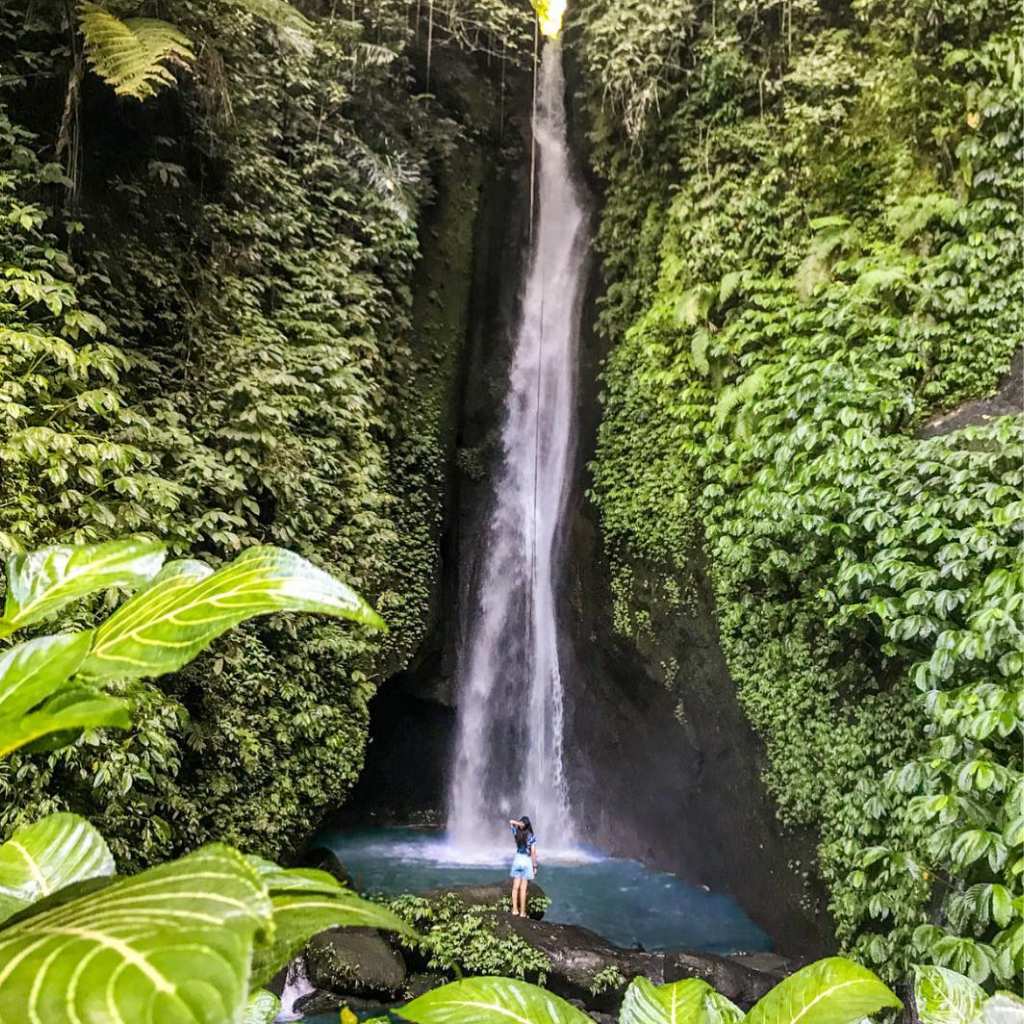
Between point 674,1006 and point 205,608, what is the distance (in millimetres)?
821

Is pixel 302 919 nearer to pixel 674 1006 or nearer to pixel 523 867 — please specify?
pixel 674 1006

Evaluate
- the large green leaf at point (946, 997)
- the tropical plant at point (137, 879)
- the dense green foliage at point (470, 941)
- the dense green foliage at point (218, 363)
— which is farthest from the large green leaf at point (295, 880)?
the dense green foliage at point (470, 941)

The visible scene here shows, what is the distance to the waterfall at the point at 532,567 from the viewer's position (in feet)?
25.7

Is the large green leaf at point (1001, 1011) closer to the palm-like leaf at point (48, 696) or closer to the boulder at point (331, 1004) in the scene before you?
the palm-like leaf at point (48, 696)

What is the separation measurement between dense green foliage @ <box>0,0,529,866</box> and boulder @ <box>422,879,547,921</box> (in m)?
1.05

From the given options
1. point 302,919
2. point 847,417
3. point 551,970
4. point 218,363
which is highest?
point 218,363

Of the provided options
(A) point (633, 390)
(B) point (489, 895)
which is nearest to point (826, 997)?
(B) point (489, 895)

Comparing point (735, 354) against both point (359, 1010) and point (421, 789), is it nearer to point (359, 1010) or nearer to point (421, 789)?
point (359, 1010)

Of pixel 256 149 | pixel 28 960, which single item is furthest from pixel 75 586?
pixel 256 149

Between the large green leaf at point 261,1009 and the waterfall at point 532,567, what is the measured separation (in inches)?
274

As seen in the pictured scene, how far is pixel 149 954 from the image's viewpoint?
0.40 m

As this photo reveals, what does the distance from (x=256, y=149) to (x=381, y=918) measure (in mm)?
6497

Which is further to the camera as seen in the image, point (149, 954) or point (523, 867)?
point (523, 867)

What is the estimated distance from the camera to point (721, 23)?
655 centimetres
